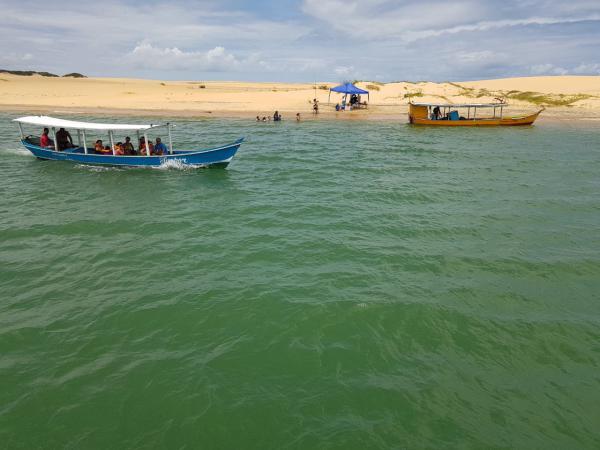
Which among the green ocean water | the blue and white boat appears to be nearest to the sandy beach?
the blue and white boat

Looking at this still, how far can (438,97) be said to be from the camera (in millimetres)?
61250

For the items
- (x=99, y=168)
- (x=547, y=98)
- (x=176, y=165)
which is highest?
(x=547, y=98)

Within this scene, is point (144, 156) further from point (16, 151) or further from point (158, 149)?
point (16, 151)

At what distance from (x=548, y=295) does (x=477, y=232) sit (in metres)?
4.27

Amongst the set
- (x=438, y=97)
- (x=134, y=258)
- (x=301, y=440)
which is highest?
(x=438, y=97)

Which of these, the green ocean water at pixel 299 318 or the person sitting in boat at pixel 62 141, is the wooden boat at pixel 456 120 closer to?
the green ocean water at pixel 299 318

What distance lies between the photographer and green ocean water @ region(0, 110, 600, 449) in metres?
6.64

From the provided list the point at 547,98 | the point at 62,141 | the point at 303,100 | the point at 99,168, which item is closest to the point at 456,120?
the point at 303,100

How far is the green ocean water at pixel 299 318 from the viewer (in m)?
6.64

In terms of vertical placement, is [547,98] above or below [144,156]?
above

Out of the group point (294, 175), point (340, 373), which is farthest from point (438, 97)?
point (340, 373)

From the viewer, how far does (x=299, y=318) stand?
925 cm

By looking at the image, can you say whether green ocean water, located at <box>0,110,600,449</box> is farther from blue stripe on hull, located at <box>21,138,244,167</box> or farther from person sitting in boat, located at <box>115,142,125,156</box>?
person sitting in boat, located at <box>115,142,125,156</box>

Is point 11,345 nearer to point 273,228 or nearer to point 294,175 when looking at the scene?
point 273,228
